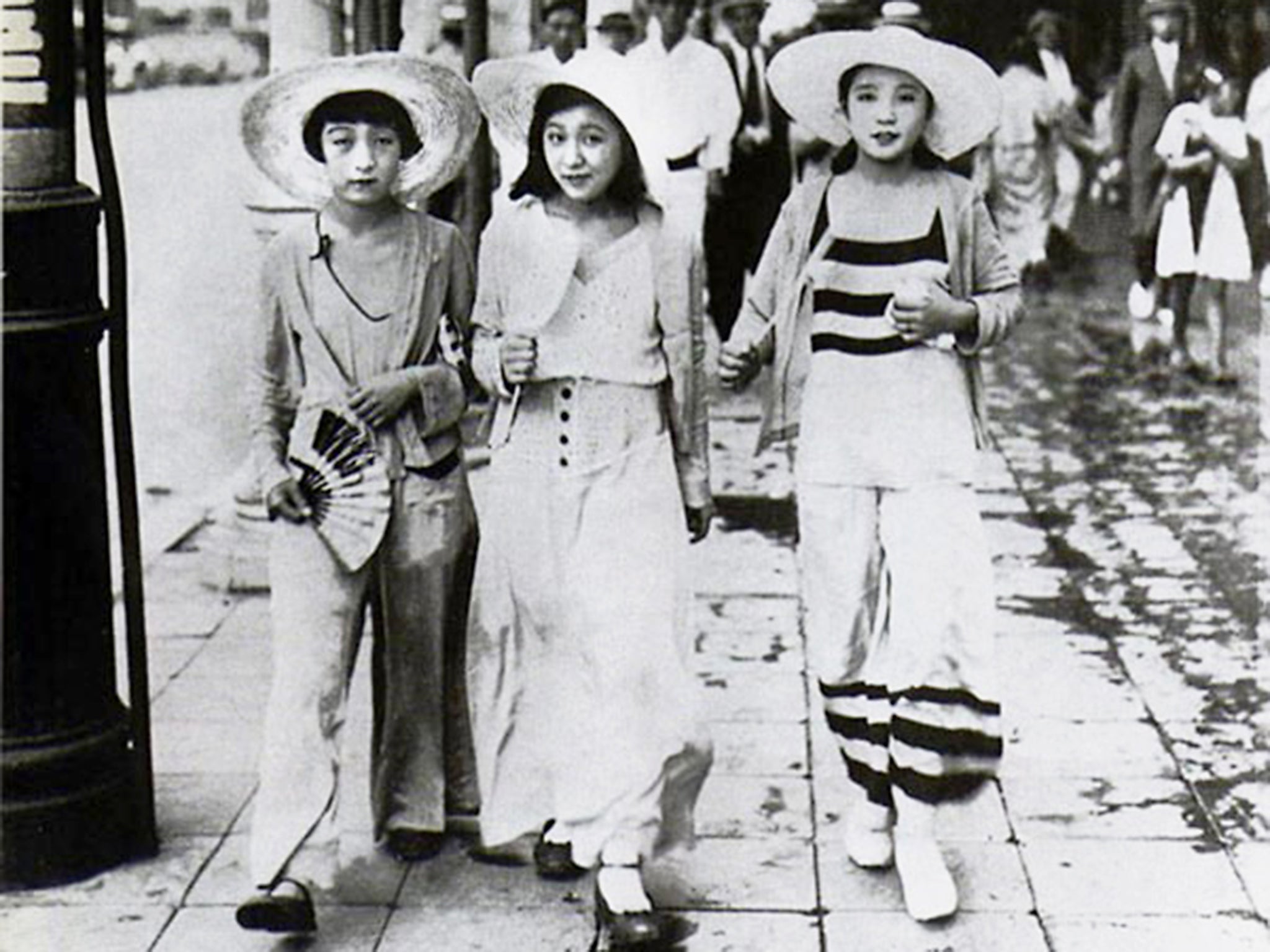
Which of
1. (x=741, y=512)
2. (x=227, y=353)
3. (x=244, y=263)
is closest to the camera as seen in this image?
(x=741, y=512)

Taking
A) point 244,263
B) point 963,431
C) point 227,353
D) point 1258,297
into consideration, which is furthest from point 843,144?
point 244,263

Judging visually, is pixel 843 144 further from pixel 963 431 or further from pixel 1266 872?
pixel 1266 872

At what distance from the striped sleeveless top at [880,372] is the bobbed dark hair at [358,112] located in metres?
1.02

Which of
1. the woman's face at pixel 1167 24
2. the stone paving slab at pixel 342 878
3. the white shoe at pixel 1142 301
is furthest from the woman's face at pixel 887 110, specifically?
the white shoe at pixel 1142 301

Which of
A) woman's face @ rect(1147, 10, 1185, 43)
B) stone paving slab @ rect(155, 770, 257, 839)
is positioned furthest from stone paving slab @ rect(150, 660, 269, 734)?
woman's face @ rect(1147, 10, 1185, 43)

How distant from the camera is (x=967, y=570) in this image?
5.32 m

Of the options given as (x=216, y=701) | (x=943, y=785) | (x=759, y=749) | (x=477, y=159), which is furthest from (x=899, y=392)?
(x=477, y=159)

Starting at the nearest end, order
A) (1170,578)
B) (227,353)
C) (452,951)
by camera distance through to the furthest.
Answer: (452,951)
(1170,578)
(227,353)

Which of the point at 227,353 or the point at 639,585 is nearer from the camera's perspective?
the point at 639,585

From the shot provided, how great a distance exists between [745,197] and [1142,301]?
242 centimetres

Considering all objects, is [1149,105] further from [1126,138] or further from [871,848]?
[871,848]

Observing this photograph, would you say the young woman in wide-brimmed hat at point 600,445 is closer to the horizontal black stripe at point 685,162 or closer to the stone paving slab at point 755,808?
the stone paving slab at point 755,808

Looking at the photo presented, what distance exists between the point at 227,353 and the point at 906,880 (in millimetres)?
8745

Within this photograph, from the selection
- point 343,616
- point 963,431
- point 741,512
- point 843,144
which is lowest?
point 741,512
